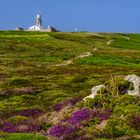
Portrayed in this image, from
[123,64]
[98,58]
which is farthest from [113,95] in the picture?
[98,58]

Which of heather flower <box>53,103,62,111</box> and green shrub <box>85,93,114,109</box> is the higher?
green shrub <box>85,93,114,109</box>

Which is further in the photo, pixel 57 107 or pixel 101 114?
pixel 57 107

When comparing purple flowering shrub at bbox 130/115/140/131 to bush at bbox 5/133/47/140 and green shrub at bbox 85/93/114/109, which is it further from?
bush at bbox 5/133/47/140

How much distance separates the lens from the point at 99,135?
28781mm

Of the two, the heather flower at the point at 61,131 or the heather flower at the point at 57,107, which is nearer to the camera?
the heather flower at the point at 61,131

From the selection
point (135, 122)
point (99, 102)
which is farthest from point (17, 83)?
point (135, 122)

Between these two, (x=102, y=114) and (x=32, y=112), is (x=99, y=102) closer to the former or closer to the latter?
(x=102, y=114)

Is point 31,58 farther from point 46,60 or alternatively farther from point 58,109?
point 58,109

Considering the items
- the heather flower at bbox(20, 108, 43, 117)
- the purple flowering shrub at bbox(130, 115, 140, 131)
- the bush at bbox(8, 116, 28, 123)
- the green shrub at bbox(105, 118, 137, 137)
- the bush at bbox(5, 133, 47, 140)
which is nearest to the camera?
the bush at bbox(5, 133, 47, 140)

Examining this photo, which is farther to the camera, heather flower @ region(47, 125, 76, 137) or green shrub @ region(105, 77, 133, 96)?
green shrub @ region(105, 77, 133, 96)

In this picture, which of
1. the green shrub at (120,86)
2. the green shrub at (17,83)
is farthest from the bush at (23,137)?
the green shrub at (17,83)

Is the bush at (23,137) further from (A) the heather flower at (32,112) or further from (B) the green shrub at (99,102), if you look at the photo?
(A) the heather flower at (32,112)

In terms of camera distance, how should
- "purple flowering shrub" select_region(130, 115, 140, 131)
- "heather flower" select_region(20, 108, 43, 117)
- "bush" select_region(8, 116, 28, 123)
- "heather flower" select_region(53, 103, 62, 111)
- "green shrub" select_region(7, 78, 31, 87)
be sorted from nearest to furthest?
"purple flowering shrub" select_region(130, 115, 140, 131) < "bush" select_region(8, 116, 28, 123) < "heather flower" select_region(20, 108, 43, 117) < "heather flower" select_region(53, 103, 62, 111) < "green shrub" select_region(7, 78, 31, 87)

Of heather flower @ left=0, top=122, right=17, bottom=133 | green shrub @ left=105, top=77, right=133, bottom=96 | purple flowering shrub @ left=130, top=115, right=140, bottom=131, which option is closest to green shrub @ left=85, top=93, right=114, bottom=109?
green shrub @ left=105, top=77, right=133, bottom=96
